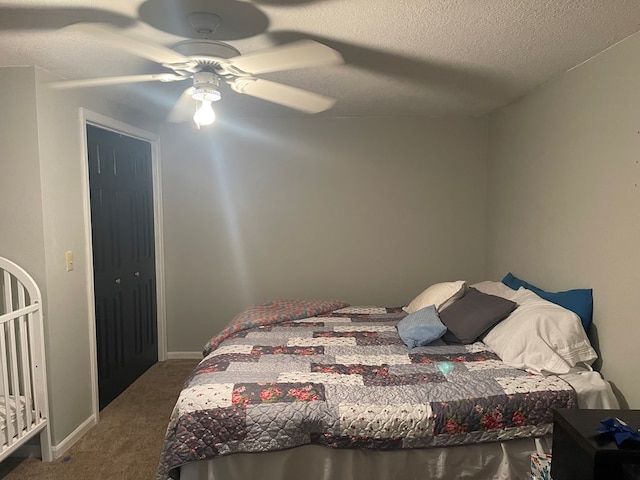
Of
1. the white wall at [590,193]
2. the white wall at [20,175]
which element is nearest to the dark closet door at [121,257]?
the white wall at [20,175]

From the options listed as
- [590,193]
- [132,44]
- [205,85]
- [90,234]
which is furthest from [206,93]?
[590,193]

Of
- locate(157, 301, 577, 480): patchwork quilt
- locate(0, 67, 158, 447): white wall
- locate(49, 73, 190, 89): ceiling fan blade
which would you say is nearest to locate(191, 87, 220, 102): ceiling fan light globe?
locate(49, 73, 190, 89): ceiling fan blade

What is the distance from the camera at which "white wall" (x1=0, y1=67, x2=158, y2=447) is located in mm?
2602

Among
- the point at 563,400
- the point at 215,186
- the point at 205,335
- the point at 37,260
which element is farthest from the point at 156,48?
the point at 205,335

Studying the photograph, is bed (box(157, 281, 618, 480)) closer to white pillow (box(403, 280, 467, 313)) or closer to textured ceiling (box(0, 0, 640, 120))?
white pillow (box(403, 280, 467, 313))

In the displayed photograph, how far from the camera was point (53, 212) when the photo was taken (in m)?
2.72

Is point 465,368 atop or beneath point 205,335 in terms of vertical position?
atop

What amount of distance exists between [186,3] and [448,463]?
2.25 metres

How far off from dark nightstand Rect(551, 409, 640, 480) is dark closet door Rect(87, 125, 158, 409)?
290cm

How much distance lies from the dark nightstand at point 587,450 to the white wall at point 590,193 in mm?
505

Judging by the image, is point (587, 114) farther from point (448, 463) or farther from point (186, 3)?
point (186, 3)

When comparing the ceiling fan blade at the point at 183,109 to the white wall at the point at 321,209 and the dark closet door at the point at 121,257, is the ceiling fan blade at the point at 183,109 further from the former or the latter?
the dark closet door at the point at 121,257

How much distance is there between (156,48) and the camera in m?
2.25

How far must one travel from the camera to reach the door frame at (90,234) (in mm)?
3039
